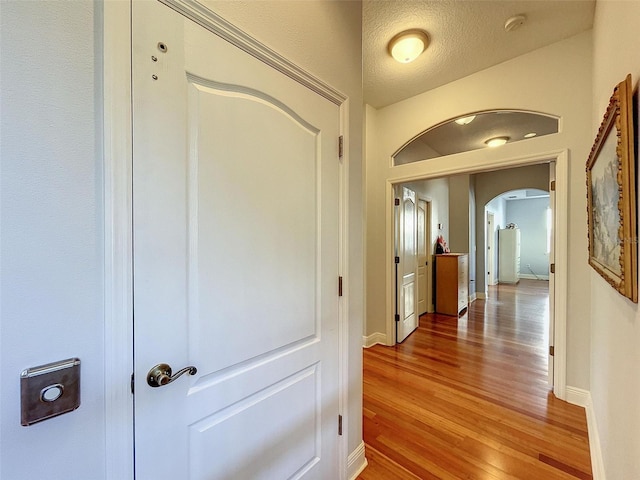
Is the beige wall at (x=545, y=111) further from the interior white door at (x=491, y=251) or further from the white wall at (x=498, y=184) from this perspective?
the interior white door at (x=491, y=251)

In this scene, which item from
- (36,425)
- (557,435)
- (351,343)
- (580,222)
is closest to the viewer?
(36,425)

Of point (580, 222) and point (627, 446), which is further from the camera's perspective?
point (580, 222)

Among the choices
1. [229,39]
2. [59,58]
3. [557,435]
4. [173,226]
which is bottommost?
[557,435]

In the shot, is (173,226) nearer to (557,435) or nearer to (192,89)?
(192,89)

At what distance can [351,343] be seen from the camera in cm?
152

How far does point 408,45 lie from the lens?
7.20 ft

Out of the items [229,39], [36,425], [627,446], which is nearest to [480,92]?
[229,39]

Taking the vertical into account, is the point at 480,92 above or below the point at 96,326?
above

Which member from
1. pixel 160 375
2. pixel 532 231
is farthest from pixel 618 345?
pixel 532 231

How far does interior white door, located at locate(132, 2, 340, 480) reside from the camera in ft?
2.52

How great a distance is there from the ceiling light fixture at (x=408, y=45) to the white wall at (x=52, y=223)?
2199 millimetres

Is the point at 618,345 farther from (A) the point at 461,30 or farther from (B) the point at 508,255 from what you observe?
(B) the point at 508,255

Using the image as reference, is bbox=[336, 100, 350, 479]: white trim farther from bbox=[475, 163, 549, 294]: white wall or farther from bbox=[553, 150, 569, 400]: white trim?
bbox=[475, 163, 549, 294]: white wall

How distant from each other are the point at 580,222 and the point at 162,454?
3.02 m
